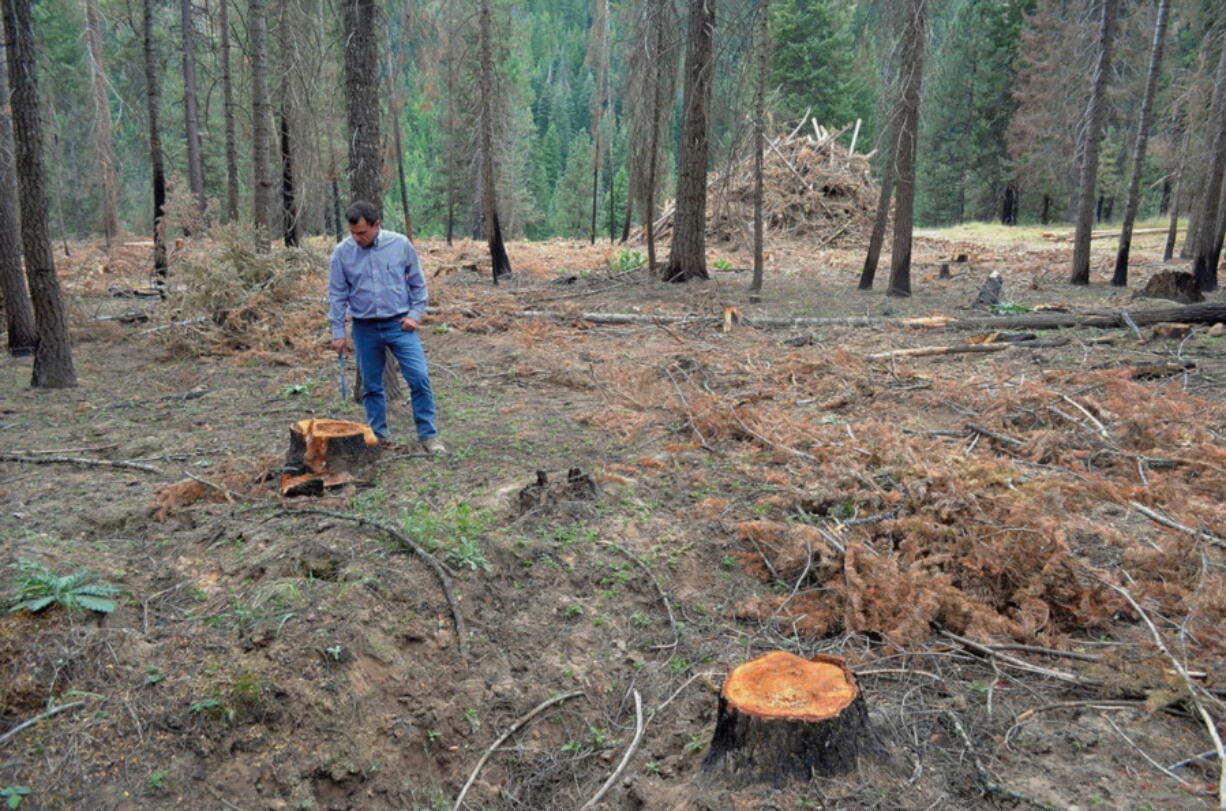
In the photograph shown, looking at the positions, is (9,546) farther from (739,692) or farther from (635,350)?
(635,350)

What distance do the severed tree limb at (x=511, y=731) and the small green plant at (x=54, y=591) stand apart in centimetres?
171

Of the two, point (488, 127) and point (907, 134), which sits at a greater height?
point (488, 127)

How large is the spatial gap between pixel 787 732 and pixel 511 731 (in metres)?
1.21

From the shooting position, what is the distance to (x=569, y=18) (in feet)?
346

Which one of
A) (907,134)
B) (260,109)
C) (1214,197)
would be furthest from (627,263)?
(1214,197)

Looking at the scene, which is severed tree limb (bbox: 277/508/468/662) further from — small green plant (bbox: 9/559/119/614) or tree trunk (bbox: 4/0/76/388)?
tree trunk (bbox: 4/0/76/388)

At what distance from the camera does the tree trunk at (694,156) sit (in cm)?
1409

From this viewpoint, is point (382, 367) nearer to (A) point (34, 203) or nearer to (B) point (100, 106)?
(A) point (34, 203)

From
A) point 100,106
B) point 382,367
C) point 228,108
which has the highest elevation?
point 100,106

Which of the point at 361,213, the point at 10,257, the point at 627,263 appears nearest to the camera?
the point at 361,213

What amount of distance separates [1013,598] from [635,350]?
22.7 feet

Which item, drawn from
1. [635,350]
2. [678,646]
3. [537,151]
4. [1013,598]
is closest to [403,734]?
[678,646]

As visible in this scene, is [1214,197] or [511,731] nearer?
[511,731]

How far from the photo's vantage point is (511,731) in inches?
124
